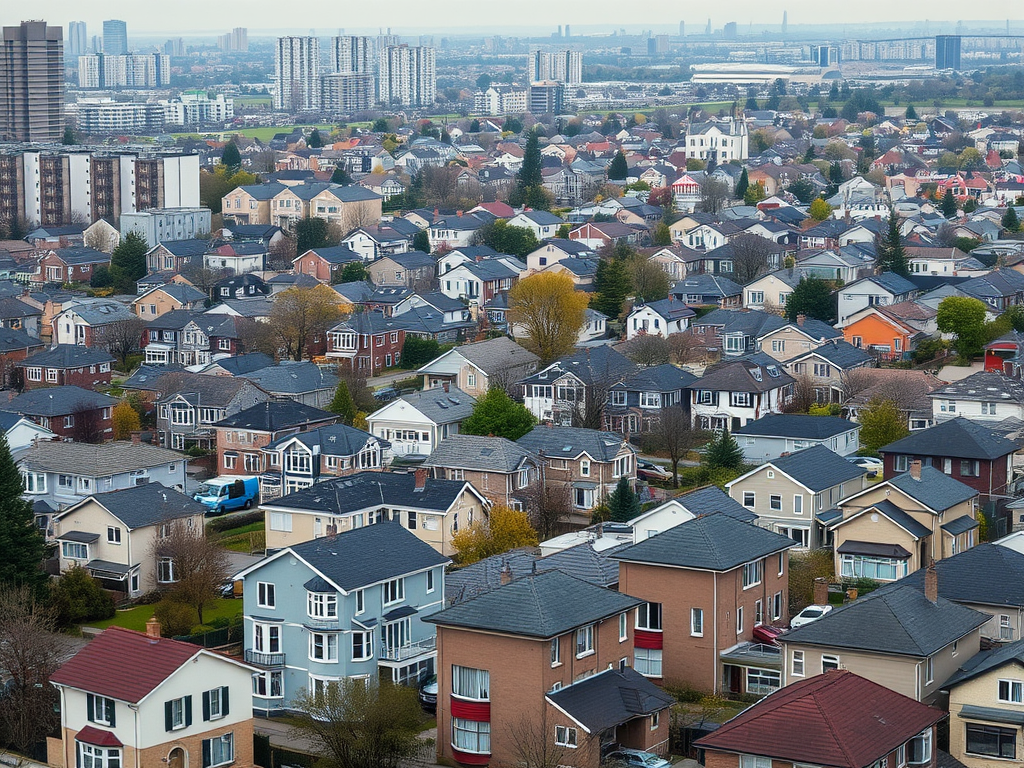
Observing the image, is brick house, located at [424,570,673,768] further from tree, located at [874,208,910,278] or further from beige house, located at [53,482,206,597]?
tree, located at [874,208,910,278]

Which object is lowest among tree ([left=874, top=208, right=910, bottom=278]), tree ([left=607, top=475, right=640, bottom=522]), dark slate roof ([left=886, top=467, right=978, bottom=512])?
tree ([left=607, top=475, right=640, bottom=522])

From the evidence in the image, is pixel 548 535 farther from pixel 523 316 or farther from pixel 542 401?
pixel 523 316

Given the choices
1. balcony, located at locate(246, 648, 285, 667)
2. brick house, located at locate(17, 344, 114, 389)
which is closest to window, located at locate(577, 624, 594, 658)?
balcony, located at locate(246, 648, 285, 667)

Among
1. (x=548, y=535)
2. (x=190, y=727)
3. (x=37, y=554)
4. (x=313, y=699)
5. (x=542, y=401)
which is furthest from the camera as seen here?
(x=542, y=401)

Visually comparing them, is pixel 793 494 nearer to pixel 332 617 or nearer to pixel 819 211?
pixel 332 617

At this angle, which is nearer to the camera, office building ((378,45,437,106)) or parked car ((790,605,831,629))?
parked car ((790,605,831,629))

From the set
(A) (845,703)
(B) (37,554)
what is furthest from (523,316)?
(A) (845,703)
